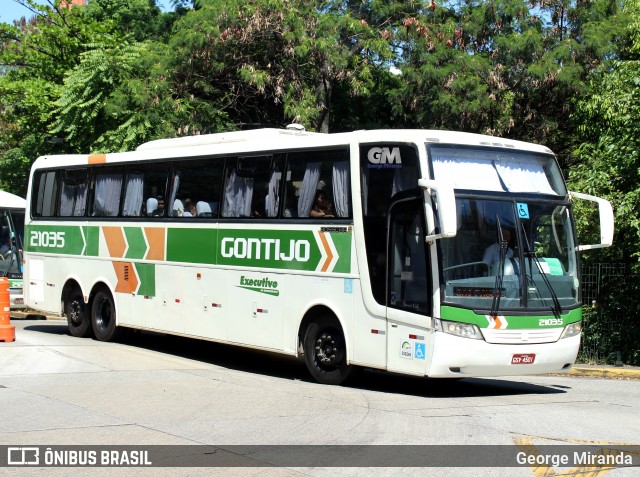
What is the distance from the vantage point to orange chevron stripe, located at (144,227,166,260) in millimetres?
16578

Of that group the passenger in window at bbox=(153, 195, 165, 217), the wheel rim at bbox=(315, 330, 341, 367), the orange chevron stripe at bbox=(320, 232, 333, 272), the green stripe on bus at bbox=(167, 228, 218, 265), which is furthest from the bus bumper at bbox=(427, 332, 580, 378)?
the passenger in window at bbox=(153, 195, 165, 217)

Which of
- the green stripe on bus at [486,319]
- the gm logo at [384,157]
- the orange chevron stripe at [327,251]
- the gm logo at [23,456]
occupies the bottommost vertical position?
the gm logo at [23,456]

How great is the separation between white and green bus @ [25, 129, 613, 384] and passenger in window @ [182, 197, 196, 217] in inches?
1.5

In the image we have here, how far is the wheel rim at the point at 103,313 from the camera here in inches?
727

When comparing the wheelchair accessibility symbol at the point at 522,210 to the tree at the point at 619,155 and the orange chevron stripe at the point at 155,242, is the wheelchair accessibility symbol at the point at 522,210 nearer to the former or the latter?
the tree at the point at 619,155

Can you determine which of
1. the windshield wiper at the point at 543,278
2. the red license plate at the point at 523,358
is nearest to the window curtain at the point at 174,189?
the windshield wiper at the point at 543,278

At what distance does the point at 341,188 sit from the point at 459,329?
8.98ft

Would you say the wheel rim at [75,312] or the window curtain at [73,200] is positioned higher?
the window curtain at [73,200]

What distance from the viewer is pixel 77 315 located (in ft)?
63.0

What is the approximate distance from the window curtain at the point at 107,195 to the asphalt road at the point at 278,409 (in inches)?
118

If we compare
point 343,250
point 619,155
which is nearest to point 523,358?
point 343,250

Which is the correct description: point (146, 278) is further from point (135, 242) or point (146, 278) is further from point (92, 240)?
point (92, 240)

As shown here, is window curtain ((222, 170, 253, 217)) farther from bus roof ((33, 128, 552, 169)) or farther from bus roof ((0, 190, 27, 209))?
bus roof ((0, 190, 27, 209))

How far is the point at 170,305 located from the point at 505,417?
7683 millimetres
